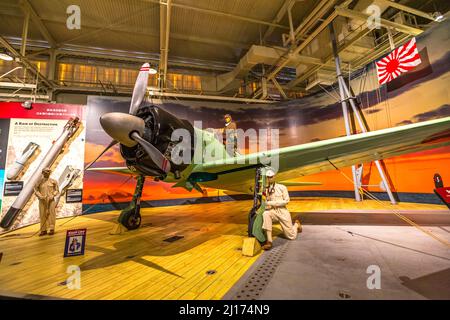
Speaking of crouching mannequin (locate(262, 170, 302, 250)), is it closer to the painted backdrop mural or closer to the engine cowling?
the engine cowling

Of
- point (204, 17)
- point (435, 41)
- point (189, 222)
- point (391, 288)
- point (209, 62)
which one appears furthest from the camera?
point (209, 62)

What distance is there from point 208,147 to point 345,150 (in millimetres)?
2429

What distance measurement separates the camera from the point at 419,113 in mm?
6941

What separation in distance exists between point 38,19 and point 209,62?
305 inches

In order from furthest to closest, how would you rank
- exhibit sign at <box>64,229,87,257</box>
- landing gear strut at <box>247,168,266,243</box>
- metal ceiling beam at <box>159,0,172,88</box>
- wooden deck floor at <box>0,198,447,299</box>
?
metal ceiling beam at <box>159,0,172,88</box>, landing gear strut at <box>247,168,266,243</box>, exhibit sign at <box>64,229,87,257</box>, wooden deck floor at <box>0,198,447,299</box>

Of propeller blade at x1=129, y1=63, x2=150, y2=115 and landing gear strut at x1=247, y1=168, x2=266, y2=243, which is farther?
landing gear strut at x1=247, y1=168, x2=266, y2=243

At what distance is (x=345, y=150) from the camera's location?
119 inches

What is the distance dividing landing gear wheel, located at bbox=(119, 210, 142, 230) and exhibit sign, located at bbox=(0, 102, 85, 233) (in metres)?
2.36

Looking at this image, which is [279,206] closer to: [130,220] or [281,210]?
[281,210]

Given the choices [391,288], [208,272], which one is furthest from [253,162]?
[391,288]

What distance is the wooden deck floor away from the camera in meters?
1.99

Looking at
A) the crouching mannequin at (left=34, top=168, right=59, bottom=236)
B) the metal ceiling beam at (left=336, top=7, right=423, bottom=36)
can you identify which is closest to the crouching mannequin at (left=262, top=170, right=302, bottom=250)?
the crouching mannequin at (left=34, top=168, right=59, bottom=236)

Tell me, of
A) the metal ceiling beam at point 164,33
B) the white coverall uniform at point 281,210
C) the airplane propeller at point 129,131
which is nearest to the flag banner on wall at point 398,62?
the white coverall uniform at point 281,210
